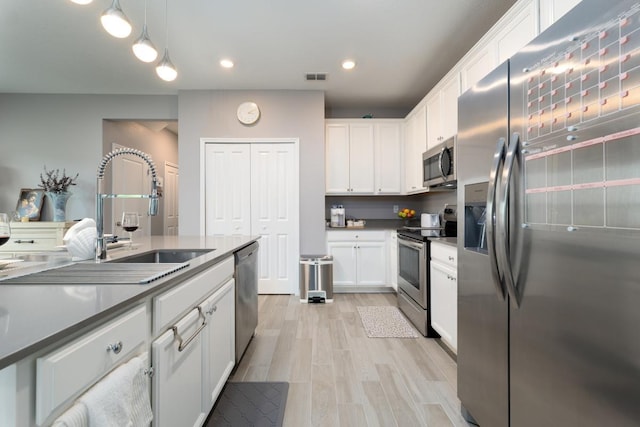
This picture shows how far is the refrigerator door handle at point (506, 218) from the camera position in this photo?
3.74 ft

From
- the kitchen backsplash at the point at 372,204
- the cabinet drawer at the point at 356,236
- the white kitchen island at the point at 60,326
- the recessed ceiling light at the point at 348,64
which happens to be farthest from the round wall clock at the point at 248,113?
the white kitchen island at the point at 60,326

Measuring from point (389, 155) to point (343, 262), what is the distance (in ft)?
5.61

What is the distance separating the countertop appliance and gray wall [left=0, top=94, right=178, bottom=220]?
3816 mm

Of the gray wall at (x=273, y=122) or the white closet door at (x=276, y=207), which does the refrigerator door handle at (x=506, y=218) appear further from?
the white closet door at (x=276, y=207)

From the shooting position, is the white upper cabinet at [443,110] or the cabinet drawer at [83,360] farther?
the white upper cabinet at [443,110]

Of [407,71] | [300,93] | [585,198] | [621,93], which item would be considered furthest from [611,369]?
[300,93]

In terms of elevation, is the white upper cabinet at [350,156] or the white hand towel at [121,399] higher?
the white upper cabinet at [350,156]

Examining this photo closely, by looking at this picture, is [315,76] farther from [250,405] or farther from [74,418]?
[74,418]

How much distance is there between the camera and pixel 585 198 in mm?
885

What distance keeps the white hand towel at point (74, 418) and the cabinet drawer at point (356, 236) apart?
3.53 metres

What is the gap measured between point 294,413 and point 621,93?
1.97 m

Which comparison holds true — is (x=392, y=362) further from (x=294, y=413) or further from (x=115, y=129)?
(x=115, y=129)

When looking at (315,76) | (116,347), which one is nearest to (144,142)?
(315,76)

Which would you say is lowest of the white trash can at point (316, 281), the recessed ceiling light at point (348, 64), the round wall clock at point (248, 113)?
the white trash can at point (316, 281)
